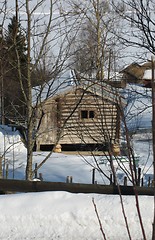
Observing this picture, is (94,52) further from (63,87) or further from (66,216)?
(66,216)

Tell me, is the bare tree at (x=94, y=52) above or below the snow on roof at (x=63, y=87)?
above

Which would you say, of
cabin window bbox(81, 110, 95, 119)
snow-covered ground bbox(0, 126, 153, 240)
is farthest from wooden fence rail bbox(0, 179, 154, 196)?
cabin window bbox(81, 110, 95, 119)

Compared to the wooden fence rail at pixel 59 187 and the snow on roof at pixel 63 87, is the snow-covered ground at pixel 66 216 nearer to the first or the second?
the wooden fence rail at pixel 59 187

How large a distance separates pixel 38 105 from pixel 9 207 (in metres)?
2.96

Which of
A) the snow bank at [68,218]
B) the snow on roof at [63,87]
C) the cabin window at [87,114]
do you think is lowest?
the snow bank at [68,218]

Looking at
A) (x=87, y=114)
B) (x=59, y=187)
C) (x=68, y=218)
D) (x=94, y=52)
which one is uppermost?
(x=94, y=52)

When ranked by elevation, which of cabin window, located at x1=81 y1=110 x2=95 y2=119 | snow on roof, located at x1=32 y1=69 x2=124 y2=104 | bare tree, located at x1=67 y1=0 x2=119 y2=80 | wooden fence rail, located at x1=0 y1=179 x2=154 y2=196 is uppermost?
bare tree, located at x1=67 y1=0 x2=119 y2=80

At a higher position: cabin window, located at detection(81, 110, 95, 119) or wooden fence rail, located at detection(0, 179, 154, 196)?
cabin window, located at detection(81, 110, 95, 119)

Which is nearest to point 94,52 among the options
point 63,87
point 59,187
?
point 63,87

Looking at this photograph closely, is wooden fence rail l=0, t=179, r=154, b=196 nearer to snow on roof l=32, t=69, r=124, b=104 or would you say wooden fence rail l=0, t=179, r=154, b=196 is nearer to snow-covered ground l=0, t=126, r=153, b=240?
snow-covered ground l=0, t=126, r=153, b=240

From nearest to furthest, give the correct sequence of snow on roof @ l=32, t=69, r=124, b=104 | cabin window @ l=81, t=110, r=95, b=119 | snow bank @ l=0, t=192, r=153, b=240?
snow bank @ l=0, t=192, r=153, b=240
snow on roof @ l=32, t=69, r=124, b=104
cabin window @ l=81, t=110, r=95, b=119

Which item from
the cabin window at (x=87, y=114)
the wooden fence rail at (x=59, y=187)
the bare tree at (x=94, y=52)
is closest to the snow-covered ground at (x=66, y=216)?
the wooden fence rail at (x=59, y=187)

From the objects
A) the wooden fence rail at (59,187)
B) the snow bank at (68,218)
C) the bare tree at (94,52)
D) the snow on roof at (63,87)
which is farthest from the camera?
the bare tree at (94,52)

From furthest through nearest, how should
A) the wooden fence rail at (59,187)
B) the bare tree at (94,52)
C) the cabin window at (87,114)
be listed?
1. the cabin window at (87,114)
2. the bare tree at (94,52)
3. the wooden fence rail at (59,187)
